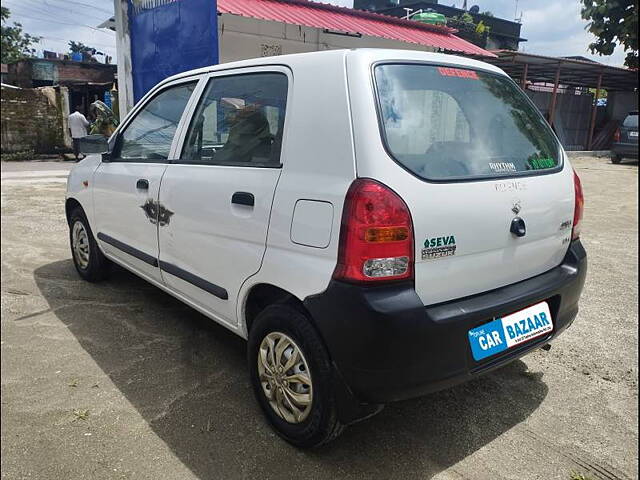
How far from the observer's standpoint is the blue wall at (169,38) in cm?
689

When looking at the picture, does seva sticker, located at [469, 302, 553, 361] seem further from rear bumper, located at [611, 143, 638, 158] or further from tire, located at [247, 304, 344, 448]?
rear bumper, located at [611, 143, 638, 158]

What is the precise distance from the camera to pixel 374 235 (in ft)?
6.19

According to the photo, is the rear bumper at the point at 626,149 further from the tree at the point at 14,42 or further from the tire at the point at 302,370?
the tree at the point at 14,42

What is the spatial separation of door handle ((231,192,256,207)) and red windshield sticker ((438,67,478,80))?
1.02 meters

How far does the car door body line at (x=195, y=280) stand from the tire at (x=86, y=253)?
Answer: 1.32 metres

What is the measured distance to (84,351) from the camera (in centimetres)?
314

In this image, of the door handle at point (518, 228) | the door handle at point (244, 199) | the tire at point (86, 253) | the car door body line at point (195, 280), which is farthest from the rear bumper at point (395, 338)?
the tire at point (86, 253)

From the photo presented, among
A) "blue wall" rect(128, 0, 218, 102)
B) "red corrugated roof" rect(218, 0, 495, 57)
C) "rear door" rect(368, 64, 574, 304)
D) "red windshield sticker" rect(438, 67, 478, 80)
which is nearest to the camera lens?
"rear door" rect(368, 64, 574, 304)

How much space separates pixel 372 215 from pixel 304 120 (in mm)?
572

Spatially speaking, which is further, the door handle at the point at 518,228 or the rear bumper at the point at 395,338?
the door handle at the point at 518,228

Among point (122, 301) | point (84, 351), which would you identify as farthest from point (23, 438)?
point (122, 301)

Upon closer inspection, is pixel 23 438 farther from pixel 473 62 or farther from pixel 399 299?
pixel 473 62

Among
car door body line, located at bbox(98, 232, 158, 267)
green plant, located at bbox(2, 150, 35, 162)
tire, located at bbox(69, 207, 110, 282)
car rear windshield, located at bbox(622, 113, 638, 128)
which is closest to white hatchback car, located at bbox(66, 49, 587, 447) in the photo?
car door body line, located at bbox(98, 232, 158, 267)

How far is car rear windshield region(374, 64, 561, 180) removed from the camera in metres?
2.05
